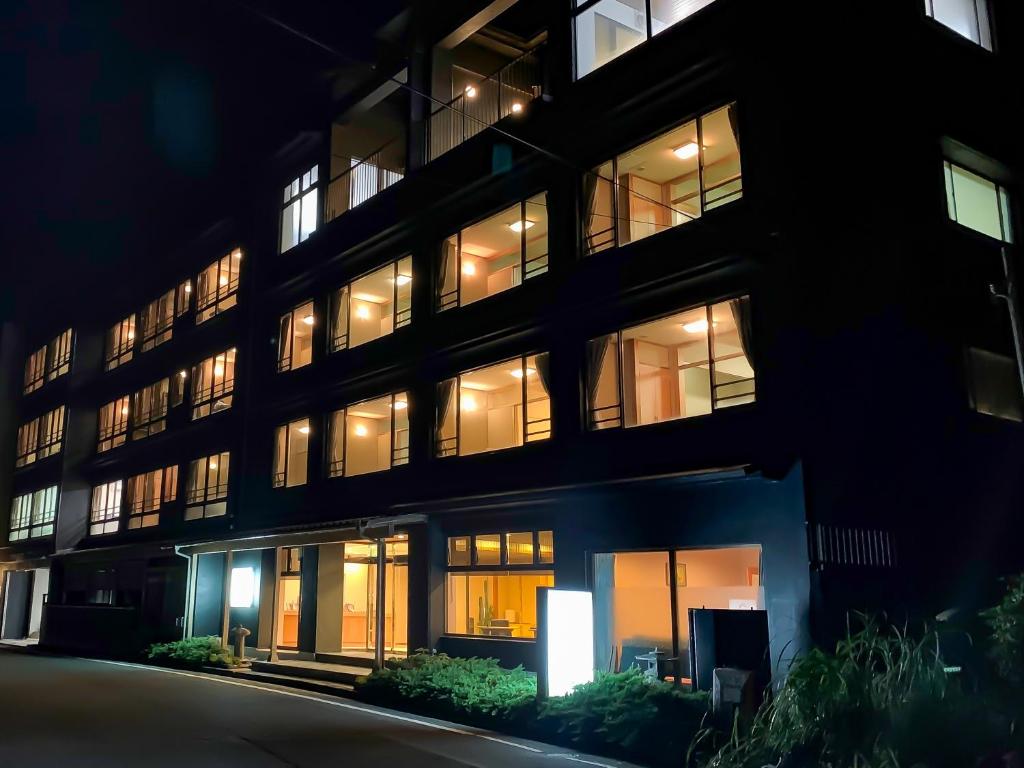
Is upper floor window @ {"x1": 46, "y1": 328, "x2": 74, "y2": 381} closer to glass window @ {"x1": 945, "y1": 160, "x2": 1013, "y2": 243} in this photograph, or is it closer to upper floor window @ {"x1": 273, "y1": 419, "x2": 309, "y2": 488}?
upper floor window @ {"x1": 273, "y1": 419, "x2": 309, "y2": 488}

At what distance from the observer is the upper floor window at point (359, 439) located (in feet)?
74.9

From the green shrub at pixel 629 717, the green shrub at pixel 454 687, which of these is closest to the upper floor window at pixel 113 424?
the green shrub at pixel 454 687

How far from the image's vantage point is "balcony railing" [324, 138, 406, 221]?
23.5 m

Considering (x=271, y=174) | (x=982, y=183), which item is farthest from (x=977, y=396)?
(x=271, y=174)

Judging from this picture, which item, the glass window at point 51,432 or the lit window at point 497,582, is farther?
the glass window at point 51,432

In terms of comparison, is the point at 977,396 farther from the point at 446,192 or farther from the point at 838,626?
the point at 446,192

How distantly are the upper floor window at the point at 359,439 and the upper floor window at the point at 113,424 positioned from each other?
1565 centimetres

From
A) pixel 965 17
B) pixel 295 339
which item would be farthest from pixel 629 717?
pixel 295 339

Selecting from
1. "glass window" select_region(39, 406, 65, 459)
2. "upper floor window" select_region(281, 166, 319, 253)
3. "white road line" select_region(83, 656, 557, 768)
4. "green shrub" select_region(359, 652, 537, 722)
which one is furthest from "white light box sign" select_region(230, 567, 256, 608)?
"glass window" select_region(39, 406, 65, 459)

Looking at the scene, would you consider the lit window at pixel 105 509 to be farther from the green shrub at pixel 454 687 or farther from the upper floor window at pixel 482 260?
the green shrub at pixel 454 687

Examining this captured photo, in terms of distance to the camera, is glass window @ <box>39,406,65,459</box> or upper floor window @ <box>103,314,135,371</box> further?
glass window @ <box>39,406,65,459</box>

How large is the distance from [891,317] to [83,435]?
33249 mm

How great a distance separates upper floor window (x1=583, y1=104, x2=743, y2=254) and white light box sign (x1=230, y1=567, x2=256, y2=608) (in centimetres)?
1405

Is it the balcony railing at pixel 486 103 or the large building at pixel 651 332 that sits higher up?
the balcony railing at pixel 486 103
